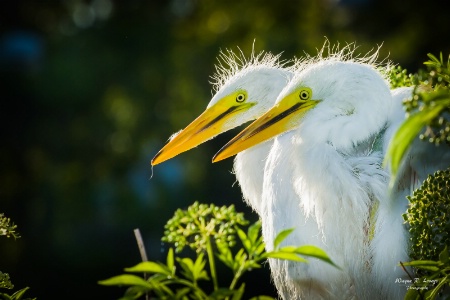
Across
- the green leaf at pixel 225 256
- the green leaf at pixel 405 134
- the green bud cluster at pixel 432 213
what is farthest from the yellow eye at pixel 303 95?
the green leaf at pixel 405 134

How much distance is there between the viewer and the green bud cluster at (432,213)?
3.59 ft

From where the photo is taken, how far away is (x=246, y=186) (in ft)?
6.52

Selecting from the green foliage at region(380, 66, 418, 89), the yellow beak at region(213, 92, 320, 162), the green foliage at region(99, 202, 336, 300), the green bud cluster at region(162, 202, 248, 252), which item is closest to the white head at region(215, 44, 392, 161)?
the yellow beak at region(213, 92, 320, 162)

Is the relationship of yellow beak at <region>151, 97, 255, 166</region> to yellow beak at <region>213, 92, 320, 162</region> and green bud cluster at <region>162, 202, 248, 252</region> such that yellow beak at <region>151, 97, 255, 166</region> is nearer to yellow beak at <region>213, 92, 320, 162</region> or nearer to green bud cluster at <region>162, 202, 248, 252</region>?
yellow beak at <region>213, 92, 320, 162</region>

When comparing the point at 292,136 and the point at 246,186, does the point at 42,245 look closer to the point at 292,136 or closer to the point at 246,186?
the point at 246,186

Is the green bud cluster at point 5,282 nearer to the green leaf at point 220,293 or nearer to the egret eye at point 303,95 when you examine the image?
the green leaf at point 220,293

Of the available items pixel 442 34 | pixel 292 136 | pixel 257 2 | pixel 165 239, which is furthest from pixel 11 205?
pixel 165 239

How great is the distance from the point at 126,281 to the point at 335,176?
2.63 feet

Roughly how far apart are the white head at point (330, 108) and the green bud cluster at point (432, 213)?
1.35 ft

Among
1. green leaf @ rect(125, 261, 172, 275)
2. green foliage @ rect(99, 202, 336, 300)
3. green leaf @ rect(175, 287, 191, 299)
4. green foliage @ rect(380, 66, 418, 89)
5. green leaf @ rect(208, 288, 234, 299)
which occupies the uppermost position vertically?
green foliage @ rect(380, 66, 418, 89)

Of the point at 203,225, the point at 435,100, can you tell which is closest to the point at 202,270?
the point at 203,225

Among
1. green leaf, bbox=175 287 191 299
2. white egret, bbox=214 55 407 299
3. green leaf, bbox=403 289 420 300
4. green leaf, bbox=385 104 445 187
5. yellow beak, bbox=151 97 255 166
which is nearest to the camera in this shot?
green leaf, bbox=385 104 445 187

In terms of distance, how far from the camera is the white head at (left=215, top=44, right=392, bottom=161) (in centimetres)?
153

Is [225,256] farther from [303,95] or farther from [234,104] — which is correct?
[234,104]
